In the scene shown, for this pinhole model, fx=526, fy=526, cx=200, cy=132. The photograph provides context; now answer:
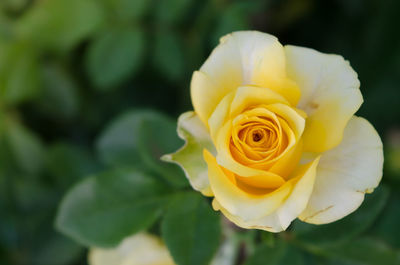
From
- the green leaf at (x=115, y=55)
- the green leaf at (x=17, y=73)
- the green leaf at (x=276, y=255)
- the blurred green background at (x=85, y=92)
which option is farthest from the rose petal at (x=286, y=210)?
the green leaf at (x=17, y=73)

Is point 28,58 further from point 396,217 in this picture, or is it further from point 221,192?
point 396,217

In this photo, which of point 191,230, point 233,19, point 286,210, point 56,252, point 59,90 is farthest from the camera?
point 59,90

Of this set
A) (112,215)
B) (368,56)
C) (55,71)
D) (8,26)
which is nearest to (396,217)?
(368,56)

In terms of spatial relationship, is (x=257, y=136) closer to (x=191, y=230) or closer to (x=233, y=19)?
(x=191, y=230)

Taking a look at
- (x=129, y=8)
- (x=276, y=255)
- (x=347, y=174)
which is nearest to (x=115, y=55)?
(x=129, y=8)

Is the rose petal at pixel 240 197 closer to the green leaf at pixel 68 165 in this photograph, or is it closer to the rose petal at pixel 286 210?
the rose petal at pixel 286 210

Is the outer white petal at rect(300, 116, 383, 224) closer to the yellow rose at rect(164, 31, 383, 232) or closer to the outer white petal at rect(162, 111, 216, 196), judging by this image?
the yellow rose at rect(164, 31, 383, 232)
